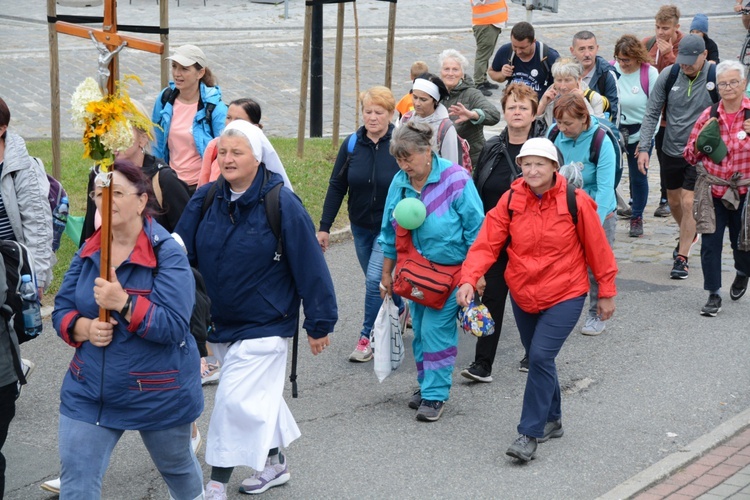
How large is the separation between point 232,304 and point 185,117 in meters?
3.14

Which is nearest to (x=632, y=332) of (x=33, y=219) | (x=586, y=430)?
(x=586, y=430)

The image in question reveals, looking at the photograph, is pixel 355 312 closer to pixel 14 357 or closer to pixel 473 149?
pixel 473 149

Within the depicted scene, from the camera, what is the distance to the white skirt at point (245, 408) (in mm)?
5359

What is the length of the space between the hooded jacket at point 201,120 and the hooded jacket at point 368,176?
104 centimetres

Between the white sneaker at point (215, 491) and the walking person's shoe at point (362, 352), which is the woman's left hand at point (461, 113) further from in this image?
the white sneaker at point (215, 491)

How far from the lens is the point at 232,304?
17.8 ft

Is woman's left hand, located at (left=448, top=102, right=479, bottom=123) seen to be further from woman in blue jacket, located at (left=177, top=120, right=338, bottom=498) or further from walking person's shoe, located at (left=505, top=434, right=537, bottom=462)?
woman in blue jacket, located at (left=177, top=120, right=338, bottom=498)

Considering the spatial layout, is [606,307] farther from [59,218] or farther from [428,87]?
[59,218]

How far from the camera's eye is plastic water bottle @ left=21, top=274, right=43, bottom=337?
525 centimetres

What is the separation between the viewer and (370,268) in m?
7.68

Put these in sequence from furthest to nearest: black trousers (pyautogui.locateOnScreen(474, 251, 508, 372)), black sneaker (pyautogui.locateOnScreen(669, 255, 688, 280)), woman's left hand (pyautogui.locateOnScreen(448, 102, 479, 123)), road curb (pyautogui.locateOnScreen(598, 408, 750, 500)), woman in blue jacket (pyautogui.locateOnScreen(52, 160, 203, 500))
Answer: black sneaker (pyautogui.locateOnScreen(669, 255, 688, 280))
woman's left hand (pyautogui.locateOnScreen(448, 102, 479, 123))
black trousers (pyautogui.locateOnScreen(474, 251, 508, 372))
road curb (pyautogui.locateOnScreen(598, 408, 750, 500))
woman in blue jacket (pyautogui.locateOnScreen(52, 160, 203, 500))

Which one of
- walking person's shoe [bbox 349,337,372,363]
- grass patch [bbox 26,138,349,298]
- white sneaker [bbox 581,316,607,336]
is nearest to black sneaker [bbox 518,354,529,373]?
white sneaker [bbox 581,316,607,336]

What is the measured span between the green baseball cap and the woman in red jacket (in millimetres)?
2876

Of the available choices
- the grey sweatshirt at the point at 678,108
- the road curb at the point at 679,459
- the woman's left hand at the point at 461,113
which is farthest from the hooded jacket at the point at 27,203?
the grey sweatshirt at the point at 678,108
